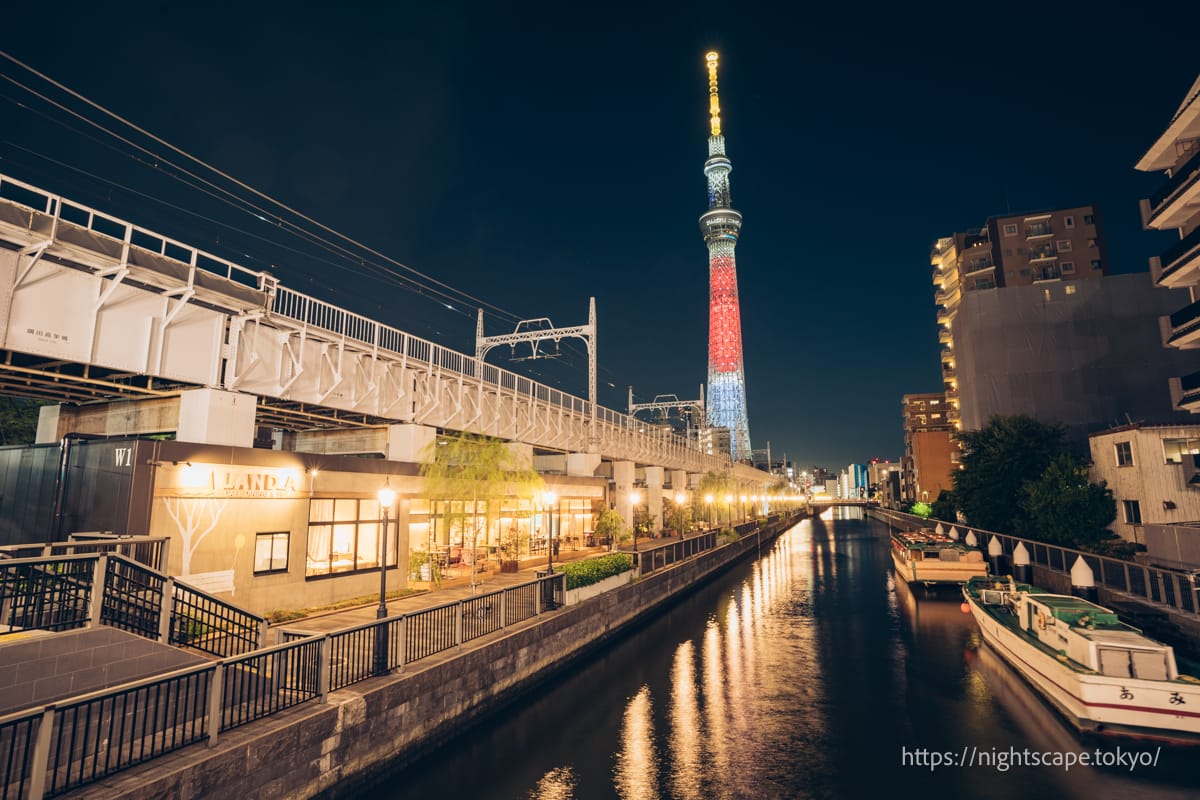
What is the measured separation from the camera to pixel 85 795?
6.80 m

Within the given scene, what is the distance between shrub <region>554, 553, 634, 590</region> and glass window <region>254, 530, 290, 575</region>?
9.02 m

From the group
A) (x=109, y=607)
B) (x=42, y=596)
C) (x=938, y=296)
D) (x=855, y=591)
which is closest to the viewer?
(x=42, y=596)

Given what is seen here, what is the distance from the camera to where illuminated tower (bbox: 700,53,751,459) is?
142000 millimetres

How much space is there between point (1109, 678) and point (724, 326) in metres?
131

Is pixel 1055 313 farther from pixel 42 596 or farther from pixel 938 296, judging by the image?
pixel 42 596

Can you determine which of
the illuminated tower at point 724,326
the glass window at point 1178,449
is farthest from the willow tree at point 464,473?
the illuminated tower at point 724,326

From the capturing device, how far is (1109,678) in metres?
13.6

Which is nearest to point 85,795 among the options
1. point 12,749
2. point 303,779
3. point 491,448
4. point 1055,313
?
point 12,749

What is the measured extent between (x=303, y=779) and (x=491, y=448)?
1429cm

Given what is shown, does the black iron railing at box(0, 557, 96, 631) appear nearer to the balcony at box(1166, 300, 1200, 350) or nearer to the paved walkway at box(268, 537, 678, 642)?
the paved walkway at box(268, 537, 678, 642)

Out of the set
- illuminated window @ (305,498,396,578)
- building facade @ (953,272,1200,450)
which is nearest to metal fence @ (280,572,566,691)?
illuminated window @ (305,498,396,578)

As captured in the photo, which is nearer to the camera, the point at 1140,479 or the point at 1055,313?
the point at 1140,479

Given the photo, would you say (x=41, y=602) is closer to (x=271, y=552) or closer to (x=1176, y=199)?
(x=271, y=552)

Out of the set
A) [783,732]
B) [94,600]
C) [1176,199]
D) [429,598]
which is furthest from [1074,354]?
[94,600]
